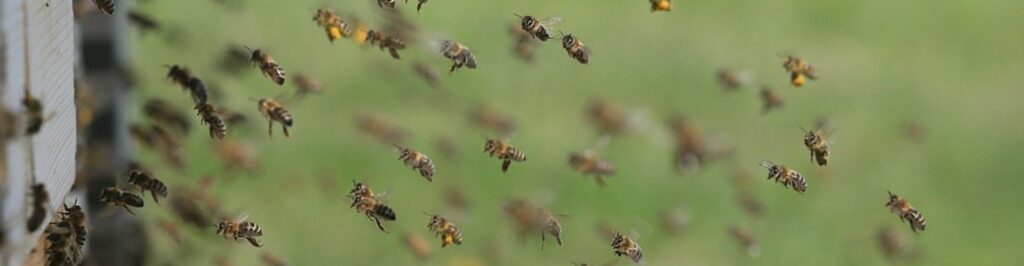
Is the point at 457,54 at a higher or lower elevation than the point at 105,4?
higher

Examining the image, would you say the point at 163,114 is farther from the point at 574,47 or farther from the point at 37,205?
the point at 37,205

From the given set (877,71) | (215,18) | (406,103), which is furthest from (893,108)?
(215,18)

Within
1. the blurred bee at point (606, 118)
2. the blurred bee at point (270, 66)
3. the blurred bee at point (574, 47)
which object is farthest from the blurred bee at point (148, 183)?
the blurred bee at point (606, 118)

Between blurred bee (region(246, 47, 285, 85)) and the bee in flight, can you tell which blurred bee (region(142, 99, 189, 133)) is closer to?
blurred bee (region(246, 47, 285, 85))

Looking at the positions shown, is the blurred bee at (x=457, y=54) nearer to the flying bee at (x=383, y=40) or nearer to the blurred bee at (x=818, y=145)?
the flying bee at (x=383, y=40)

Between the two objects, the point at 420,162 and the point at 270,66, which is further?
the point at 420,162

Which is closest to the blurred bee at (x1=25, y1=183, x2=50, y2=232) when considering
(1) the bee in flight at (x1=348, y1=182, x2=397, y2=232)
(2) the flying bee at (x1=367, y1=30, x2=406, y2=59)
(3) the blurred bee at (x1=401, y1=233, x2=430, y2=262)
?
(1) the bee in flight at (x1=348, y1=182, x2=397, y2=232)

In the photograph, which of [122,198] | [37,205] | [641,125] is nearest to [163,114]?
[122,198]
